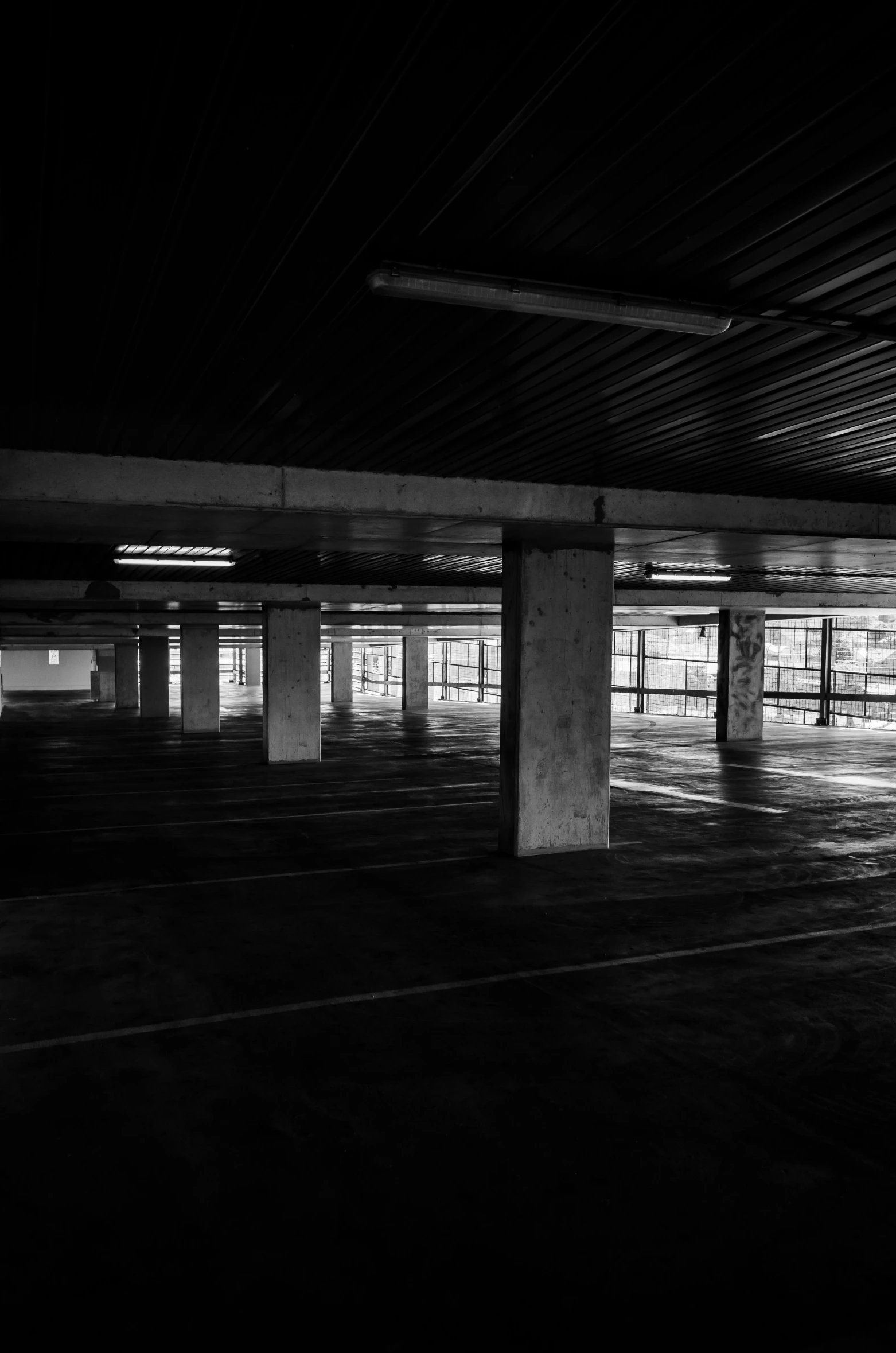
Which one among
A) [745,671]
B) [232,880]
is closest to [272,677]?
[232,880]

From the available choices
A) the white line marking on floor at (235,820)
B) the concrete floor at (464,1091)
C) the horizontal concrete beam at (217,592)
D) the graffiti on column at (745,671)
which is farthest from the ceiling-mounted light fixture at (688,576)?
the graffiti on column at (745,671)

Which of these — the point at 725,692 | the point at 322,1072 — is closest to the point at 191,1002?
the point at 322,1072

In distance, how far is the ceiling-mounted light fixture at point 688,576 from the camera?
1855cm

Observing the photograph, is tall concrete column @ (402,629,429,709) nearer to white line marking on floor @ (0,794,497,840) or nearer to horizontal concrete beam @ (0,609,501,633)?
horizontal concrete beam @ (0,609,501,633)

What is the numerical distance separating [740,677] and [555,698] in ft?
63.1

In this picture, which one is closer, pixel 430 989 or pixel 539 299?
pixel 539 299

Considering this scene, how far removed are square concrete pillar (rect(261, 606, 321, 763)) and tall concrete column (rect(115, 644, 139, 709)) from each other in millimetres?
25726

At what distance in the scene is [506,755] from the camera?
1335cm

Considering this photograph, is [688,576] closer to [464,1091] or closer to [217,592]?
[217,592]

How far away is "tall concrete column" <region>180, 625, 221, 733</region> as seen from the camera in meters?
33.2

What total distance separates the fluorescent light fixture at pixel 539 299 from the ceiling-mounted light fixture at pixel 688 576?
12.7 meters

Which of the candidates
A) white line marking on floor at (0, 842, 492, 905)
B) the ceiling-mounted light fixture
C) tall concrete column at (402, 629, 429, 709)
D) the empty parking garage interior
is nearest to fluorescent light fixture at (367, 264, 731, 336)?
the empty parking garage interior

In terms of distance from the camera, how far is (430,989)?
797cm

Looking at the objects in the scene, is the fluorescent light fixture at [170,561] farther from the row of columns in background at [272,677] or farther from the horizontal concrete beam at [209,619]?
the horizontal concrete beam at [209,619]
